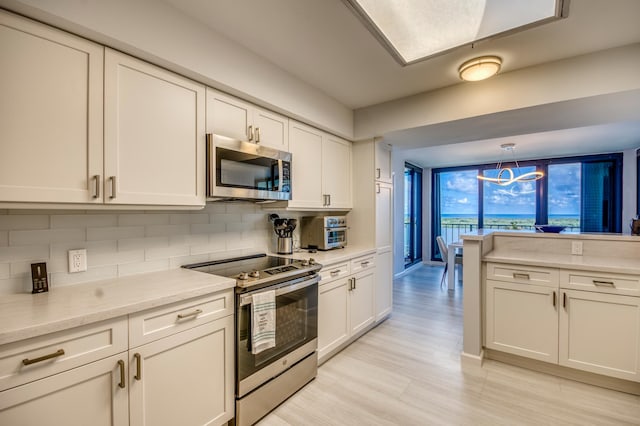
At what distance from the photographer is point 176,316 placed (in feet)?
4.91

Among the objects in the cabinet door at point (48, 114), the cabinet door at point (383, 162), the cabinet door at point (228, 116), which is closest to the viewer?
the cabinet door at point (48, 114)

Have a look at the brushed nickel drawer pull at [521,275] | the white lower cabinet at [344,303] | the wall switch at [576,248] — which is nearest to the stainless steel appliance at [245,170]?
the white lower cabinet at [344,303]

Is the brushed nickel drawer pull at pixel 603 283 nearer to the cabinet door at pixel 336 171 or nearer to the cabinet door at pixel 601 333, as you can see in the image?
the cabinet door at pixel 601 333

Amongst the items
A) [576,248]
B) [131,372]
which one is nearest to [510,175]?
[576,248]

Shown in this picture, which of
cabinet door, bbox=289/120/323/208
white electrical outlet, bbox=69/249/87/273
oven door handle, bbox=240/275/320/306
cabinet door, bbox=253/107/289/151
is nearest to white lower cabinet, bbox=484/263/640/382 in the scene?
oven door handle, bbox=240/275/320/306

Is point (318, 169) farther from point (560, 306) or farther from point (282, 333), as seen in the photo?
point (560, 306)

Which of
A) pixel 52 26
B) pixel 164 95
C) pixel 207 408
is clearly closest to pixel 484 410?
pixel 207 408

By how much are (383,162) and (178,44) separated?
97.0 inches

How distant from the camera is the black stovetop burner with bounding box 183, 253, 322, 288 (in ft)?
6.06

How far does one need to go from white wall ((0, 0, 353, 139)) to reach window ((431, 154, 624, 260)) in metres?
5.58

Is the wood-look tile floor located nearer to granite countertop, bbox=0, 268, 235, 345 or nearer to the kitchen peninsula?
the kitchen peninsula

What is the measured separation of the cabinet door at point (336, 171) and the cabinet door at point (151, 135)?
142cm

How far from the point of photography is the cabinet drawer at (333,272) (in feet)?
8.25

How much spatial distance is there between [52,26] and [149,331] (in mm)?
1475
